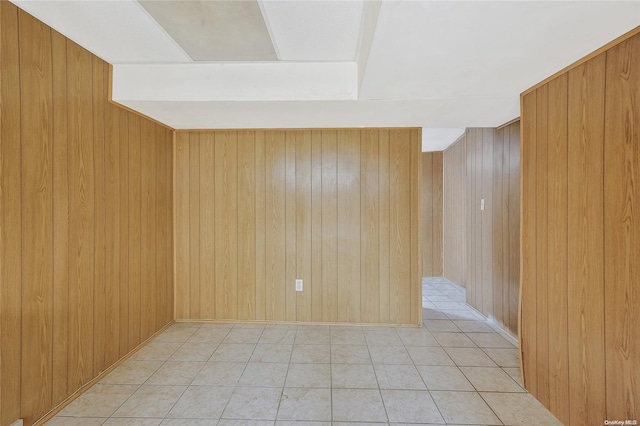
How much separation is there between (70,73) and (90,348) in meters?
1.87

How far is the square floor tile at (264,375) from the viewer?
2031 mm

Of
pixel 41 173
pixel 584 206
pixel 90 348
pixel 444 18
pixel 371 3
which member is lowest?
pixel 90 348

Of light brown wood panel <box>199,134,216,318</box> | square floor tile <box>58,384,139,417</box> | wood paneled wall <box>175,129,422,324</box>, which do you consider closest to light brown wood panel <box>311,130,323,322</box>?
wood paneled wall <box>175,129,422,324</box>

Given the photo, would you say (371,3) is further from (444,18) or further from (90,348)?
(90,348)

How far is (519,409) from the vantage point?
5.87ft

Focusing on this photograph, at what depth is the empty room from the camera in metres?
1.43

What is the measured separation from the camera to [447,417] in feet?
5.62

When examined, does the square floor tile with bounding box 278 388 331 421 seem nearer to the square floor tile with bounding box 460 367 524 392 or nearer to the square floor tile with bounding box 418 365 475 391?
the square floor tile with bounding box 418 365 475 391

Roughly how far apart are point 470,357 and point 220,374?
2.06m

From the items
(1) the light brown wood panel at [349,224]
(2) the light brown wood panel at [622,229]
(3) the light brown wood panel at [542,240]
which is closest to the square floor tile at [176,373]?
(1) the light brown wood panel at [349,224]

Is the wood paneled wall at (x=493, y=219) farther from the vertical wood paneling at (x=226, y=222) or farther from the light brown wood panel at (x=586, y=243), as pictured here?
the vertical wood paneling at (x=226, y=222)

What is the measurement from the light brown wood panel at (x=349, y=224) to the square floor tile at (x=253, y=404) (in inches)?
50.0

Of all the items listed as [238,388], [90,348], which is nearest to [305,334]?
[238,388]

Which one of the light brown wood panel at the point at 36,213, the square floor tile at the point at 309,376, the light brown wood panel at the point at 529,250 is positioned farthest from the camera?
the square floor tile at the point at 309,376
